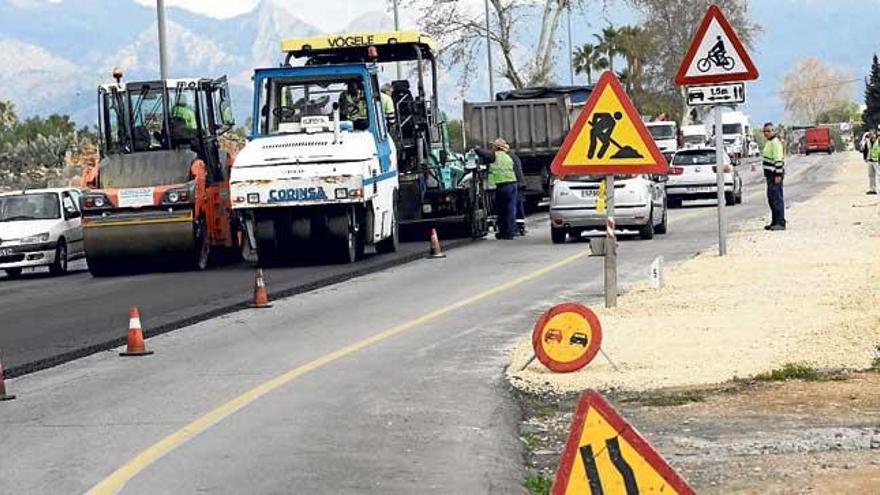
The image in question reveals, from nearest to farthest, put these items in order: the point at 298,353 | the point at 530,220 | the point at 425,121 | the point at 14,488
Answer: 1. the point at 14,488
2. the point at 298,353
3. the point at 425,121
4. the point at 530,220

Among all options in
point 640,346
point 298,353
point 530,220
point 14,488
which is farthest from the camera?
point 530,220

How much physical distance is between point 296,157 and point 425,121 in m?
5.75

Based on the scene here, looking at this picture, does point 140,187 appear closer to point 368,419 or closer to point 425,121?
point 425,121

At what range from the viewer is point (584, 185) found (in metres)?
30.8

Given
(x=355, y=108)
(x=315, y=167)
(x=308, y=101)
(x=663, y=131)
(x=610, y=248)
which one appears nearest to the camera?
(x=610, y=248)

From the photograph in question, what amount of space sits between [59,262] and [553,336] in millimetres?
20107

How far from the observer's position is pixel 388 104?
102ft

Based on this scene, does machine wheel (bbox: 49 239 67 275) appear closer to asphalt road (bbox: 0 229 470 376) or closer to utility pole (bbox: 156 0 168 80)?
asphalt road (bbox: 0 229 470 376)

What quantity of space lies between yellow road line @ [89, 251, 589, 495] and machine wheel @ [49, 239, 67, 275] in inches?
519

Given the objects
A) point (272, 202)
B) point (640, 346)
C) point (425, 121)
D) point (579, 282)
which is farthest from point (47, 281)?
point (640, 346)

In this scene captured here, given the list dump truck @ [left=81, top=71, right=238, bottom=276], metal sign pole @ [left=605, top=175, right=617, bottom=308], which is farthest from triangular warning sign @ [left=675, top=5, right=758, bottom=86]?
dump truck @ [left=81, top=71, right=238, bottom=276]

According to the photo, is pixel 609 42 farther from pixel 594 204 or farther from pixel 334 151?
pixel 334 151

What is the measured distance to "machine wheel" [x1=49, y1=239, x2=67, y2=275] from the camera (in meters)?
32.2

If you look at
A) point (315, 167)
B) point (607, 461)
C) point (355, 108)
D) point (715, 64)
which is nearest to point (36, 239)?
point (355, 108)
